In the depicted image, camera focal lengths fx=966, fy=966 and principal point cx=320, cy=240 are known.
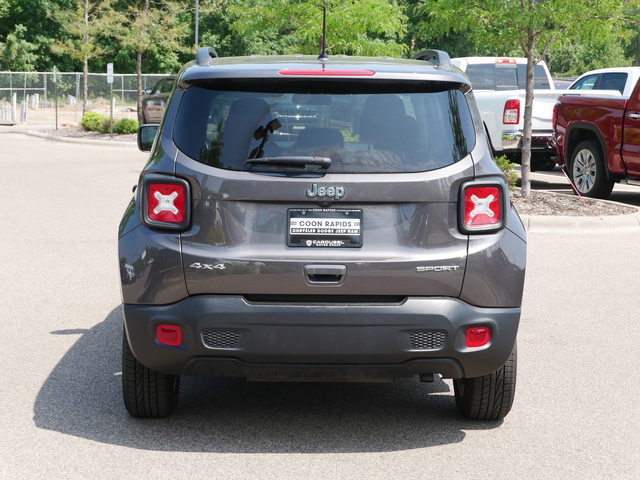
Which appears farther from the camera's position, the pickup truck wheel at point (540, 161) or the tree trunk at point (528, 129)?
the pickup truck wheel at point (540, 161)

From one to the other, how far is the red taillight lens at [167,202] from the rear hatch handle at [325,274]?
1.98ft

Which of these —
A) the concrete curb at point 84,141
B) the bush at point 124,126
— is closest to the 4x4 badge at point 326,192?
the concrete curb at point 84,141

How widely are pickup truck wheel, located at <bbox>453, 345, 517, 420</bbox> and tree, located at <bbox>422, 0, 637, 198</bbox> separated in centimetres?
904

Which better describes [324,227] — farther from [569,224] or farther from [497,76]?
[497,76]

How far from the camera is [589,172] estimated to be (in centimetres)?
1465

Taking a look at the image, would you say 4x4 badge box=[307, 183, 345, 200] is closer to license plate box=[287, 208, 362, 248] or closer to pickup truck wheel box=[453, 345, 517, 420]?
license plate box=[287, 208, 362, 248]

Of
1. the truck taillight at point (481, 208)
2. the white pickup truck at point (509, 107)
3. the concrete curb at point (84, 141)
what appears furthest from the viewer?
the concrete curb at point (84, 141)

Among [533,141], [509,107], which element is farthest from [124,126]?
[509,107]

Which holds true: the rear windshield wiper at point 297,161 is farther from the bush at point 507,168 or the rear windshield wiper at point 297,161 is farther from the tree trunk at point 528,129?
the tree trunk at point 528,129

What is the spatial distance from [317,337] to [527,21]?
32.6 feet

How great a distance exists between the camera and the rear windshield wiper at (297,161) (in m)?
4.15

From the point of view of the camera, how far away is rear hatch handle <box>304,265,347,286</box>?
13.5ft

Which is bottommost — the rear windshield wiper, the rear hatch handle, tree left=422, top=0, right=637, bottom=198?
the rear hatch handle

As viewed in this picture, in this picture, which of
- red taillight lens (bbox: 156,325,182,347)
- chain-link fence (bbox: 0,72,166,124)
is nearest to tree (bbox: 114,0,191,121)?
chain-link fence (bbox: 0,72,166,124)
